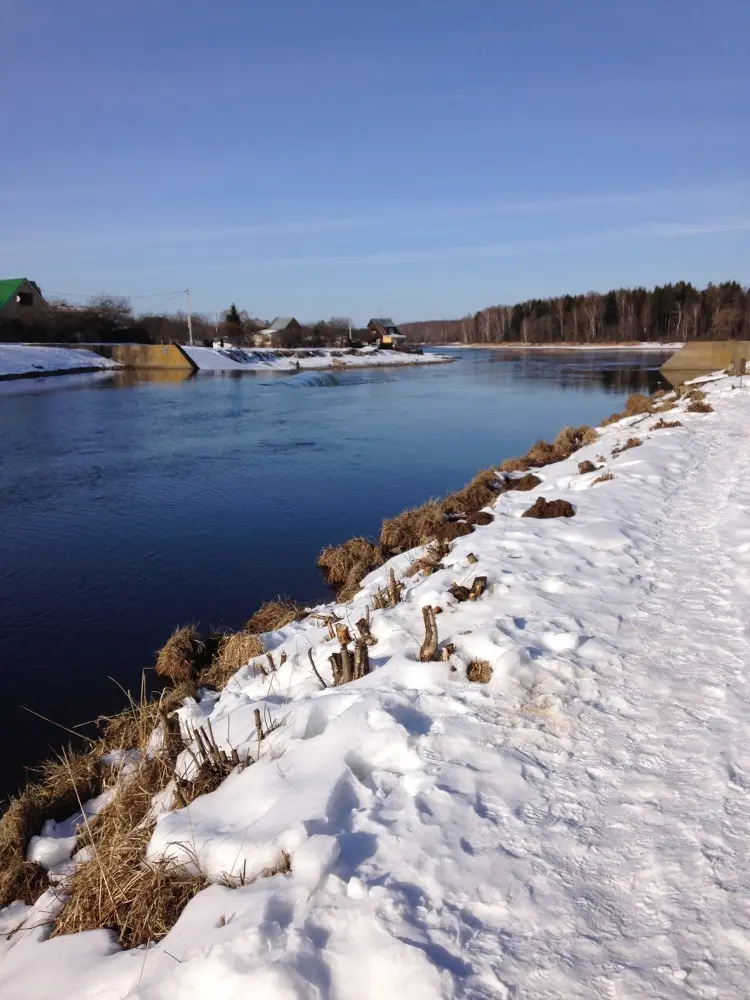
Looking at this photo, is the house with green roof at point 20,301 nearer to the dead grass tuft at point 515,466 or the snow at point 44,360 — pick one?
the snow at point 44,360

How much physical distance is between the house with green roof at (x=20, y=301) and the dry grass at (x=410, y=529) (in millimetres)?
53294

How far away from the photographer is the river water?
6844 mm

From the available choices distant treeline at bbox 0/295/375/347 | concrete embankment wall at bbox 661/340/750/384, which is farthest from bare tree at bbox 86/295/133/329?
concrete embankment wall at bbox 661/340/750/384

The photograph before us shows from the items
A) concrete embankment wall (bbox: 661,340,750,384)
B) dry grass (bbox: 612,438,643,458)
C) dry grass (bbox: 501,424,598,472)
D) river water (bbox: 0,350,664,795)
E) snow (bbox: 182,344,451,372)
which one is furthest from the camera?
snow (bbox: 182,344,451,372)

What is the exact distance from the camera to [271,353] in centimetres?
5872

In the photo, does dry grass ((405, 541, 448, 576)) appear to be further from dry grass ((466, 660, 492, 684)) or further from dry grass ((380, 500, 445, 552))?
dry grass ((466, 660, 492, 684))

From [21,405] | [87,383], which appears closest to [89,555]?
[21,405]

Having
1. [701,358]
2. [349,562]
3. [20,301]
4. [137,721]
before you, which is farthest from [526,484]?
[20,301]

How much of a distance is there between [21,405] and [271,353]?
3387 cm

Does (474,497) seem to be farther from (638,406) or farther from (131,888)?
(638,406)

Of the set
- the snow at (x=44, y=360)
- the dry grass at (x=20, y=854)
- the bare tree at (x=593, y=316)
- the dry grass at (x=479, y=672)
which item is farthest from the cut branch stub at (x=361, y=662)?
the bare tree at (x=593, y=316)

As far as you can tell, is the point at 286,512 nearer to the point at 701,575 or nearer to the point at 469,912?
the point at 701,575

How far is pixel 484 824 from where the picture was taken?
296 cm

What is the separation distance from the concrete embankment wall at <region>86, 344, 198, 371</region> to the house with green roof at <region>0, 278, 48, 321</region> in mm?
8848
